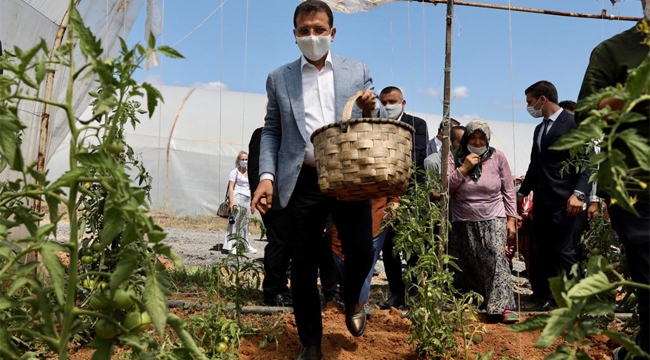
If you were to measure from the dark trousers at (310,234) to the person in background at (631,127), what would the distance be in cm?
122

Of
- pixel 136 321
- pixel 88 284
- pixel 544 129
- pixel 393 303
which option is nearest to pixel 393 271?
pixel 393 303

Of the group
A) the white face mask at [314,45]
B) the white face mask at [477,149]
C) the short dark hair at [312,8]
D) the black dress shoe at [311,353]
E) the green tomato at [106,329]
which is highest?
the short dark hair at [312,8]

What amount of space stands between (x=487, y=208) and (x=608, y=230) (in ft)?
2.84

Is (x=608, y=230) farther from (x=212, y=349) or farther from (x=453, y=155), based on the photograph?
(x=212, y=349)

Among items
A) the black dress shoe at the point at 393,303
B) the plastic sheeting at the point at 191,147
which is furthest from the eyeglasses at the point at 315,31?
the plastic sheeting at the point at 191,147

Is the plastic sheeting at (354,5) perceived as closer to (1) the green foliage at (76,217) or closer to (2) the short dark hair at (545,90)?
(2) the short dark hair at (545,90)

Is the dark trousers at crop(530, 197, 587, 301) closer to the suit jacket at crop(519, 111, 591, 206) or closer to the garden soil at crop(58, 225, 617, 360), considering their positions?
the suit jacket at crop(519, 111, 591, 206)

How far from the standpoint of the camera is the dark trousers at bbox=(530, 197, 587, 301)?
5.07m

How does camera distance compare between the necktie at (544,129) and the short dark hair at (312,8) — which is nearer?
the short dark hair at (312,8)

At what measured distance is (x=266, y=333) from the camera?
359 centimetres

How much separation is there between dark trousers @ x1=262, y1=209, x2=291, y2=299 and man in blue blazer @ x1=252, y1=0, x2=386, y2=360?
1.59m

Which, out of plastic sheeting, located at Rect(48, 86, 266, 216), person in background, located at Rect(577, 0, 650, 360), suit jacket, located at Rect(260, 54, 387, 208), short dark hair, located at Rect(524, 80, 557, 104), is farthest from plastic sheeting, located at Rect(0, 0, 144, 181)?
plastic sheeting, located at Rect(48, 86, 266, 216)

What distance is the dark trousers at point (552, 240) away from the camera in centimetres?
507

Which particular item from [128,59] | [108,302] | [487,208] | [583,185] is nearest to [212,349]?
[108,302]
